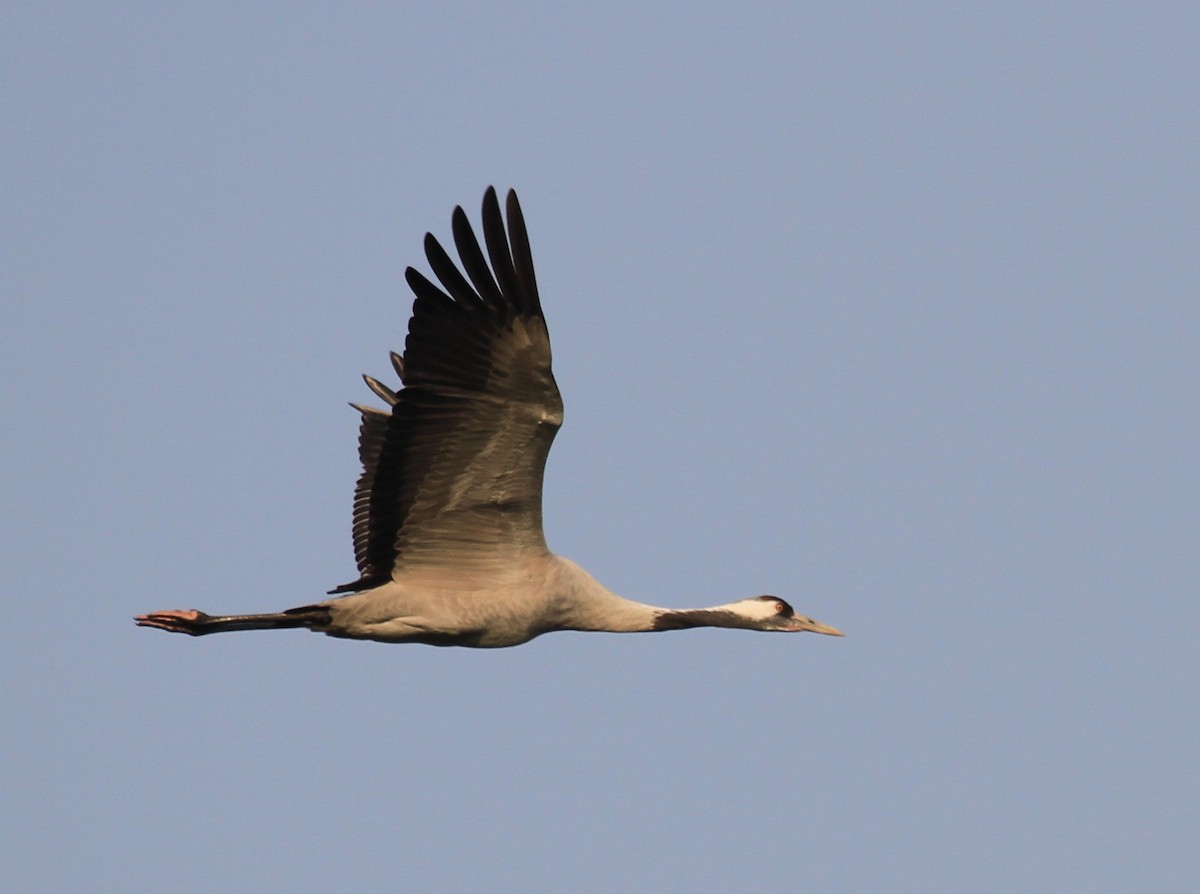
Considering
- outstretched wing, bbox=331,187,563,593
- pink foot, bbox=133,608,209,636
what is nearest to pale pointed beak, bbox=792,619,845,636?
outstretched wing, bbox=331,187,563,593

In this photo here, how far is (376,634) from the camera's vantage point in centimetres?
1380

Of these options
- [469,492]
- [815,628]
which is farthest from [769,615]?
[469,492]

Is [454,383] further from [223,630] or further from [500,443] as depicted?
[223,630]

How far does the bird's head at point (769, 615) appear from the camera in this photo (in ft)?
50.4

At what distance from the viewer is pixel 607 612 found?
1437 centimetres

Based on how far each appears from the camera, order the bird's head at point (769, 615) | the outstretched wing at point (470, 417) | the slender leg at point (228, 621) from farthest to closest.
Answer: the bird's head at point (769, 615)
the slender leg at point (228, 621)
the outstretched wing at point (470, 417)

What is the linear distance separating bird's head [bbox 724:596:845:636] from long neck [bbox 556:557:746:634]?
413 mm

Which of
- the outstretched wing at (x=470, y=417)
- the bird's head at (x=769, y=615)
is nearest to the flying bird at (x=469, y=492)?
the outstretched wing at (x=470, y=417)

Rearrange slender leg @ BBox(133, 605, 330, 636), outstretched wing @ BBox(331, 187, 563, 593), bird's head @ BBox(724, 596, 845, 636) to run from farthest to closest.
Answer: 1. bird's head @ BBox(724, 596, 845, 636)
2. slender leg @ BBox(133, 605, 330, 636)
3. outstretched wing @ BBox(331, 187, 563, 593)

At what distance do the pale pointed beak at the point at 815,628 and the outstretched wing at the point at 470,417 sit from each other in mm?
2939

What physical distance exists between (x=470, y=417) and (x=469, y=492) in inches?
27.8

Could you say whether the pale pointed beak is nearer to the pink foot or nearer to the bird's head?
the bird's head

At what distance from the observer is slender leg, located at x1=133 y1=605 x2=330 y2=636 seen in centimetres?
1370

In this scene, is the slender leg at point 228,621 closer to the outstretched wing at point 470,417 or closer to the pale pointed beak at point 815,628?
the outstretched wing at point 470,417
